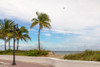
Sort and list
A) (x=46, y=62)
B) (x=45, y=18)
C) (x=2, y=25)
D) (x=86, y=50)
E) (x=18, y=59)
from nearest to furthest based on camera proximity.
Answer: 1. (x=86, y=50)
2. (x=46, y=62)
3. (x=18, y=59)
4. (x=45, y=18)
5. (x=2, y=25)

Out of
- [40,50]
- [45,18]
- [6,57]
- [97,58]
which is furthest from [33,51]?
[97,58]

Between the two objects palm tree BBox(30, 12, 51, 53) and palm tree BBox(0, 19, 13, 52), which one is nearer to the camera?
palm tree BBox(30, 12, 51, 53)

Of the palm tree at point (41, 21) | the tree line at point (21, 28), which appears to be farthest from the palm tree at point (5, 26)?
the palm tree at point (41, 21)

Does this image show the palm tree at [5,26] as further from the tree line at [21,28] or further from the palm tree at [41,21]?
the palm tree at [41,21]

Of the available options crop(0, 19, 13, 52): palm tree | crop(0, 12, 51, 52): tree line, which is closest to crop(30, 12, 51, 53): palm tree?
crop(0, 12, 51, 52): tree line

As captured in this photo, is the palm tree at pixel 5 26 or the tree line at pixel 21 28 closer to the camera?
the tree line at pixel 21 28

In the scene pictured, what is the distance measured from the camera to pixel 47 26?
25.7 meters

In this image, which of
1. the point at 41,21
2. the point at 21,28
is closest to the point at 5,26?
the point at 21,28

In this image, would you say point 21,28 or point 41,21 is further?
point 21,28

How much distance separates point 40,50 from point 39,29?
4084 millimetres

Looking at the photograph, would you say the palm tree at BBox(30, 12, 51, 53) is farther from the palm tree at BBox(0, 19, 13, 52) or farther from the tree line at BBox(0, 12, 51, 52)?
the palm tree at BBox(0, 19, 13, 52)

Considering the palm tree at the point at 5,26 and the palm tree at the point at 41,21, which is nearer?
the palm tree at the point at 41,21

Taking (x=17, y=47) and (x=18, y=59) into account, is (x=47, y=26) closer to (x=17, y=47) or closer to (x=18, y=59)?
(x=18, y=59)

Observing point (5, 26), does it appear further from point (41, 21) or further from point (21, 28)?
point (41, 21)
